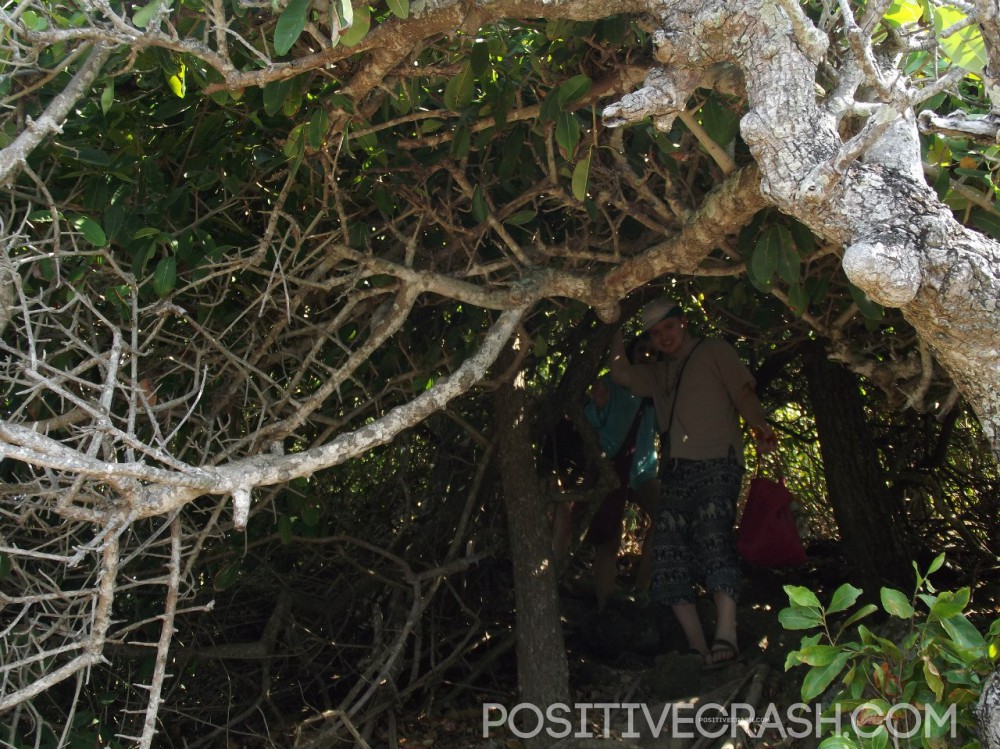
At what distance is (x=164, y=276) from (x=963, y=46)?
2.35 m

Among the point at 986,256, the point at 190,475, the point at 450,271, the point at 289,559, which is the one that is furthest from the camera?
the point at 289,559

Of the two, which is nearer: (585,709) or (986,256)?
(986,256)

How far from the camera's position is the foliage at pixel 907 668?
251cm

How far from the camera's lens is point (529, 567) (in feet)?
15.2

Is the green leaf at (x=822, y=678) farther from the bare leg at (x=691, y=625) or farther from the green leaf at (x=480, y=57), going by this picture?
the bare leg at (x=691, y=625)

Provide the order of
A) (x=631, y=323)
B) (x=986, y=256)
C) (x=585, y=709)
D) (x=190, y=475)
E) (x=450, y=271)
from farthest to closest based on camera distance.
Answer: (x=631, y=323)
(x=585, y=709)
(x=450, y=271)
(x=190, y=475)
(x=986, y=256)

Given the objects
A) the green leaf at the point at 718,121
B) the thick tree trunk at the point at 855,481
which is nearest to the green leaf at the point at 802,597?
the green leaf at the point at 718,121

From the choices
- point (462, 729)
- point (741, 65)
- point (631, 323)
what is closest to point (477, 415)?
point (631, 323)

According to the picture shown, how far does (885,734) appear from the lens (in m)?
2.49

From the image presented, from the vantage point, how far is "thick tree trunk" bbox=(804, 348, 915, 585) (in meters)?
5.05

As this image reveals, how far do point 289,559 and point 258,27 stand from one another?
2967 millimetres

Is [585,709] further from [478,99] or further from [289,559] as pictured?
[478,99]

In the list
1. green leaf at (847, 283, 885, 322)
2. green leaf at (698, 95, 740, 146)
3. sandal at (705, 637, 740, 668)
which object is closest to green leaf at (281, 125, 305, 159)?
green leaf at (698, 95, 740, 146)

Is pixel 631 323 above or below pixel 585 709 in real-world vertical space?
above
